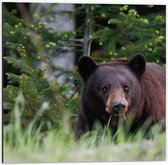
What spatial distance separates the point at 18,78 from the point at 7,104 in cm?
29

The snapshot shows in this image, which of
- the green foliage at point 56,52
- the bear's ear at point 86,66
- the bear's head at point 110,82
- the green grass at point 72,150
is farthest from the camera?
the green foliage at point 56,52

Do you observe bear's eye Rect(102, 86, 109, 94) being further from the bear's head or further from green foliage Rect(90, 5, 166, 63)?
green foliage Rect(90, 5, 166, 63)

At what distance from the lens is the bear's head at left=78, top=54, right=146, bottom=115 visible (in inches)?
293

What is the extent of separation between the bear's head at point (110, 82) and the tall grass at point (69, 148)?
1.63 ft

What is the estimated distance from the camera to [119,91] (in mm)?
7367

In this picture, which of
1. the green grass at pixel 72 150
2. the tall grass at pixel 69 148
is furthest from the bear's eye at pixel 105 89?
the green grass at pixel 72 150

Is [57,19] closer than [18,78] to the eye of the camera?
No

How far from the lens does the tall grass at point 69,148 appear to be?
654cm

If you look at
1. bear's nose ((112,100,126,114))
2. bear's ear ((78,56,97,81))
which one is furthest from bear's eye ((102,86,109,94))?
bear's nose ((112,100,126,114))

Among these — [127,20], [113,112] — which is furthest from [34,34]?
[113,112]

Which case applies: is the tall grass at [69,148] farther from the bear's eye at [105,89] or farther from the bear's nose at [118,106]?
the bear's eye at [105,89]

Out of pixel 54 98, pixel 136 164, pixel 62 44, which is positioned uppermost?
pixel 62 44

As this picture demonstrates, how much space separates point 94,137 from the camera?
7.06m

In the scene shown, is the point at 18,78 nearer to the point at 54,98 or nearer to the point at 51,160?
the point at 54,98
